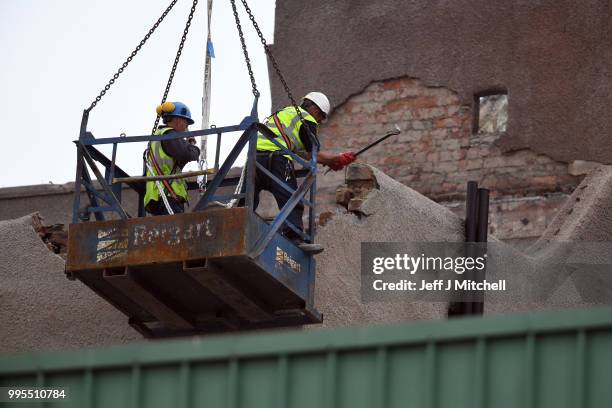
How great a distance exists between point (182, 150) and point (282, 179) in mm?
896

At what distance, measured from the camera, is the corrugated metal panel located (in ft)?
31.2

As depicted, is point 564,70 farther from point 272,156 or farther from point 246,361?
point 246,361

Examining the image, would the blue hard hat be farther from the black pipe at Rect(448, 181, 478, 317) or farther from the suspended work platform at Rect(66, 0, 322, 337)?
the black pipe at Rect(448, 181, 478, 317)

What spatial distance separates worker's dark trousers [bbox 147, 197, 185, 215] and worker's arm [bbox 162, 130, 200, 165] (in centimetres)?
37

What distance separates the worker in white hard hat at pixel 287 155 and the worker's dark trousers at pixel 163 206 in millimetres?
628

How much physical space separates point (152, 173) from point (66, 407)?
403cm

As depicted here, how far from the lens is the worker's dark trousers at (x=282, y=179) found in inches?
554

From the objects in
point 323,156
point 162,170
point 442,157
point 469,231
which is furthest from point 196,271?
point 442,157

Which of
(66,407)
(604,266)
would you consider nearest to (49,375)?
(66,407)

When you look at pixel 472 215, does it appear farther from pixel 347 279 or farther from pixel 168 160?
pixel 168 160

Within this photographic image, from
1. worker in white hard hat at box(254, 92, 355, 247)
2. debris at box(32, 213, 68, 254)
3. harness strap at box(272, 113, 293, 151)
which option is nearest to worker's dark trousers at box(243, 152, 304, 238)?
worker in white hard hat at box(254, 92, 355, 247)

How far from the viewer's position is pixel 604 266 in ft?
57.1

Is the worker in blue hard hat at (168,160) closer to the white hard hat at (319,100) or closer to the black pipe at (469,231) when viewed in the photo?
the white hard hat at (319,100)

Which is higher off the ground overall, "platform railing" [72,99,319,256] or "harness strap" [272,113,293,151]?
"harness strap" [272,113,293,151]
